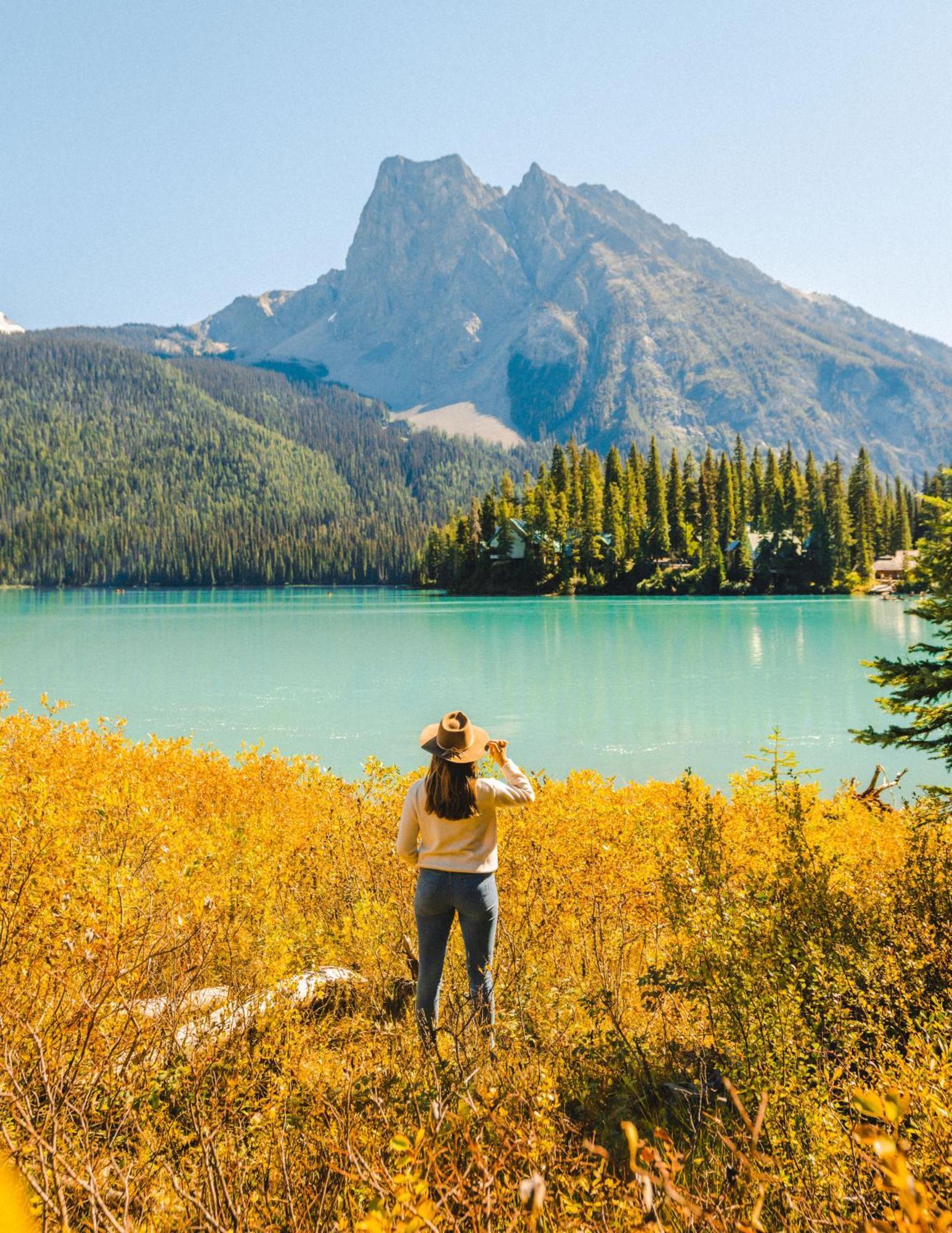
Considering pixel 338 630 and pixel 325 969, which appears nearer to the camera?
pixel 325 969

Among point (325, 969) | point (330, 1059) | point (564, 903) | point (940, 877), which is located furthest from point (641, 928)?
point (330, 1059)

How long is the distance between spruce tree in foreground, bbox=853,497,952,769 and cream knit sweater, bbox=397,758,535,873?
3610 mm

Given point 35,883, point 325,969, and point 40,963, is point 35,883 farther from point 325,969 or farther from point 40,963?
point 325,969

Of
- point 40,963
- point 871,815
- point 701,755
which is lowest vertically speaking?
point 701,755

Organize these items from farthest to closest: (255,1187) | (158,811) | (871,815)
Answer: (871,815) < (158,811) < (255,1187)

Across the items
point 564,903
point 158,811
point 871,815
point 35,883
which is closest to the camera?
point 35,883

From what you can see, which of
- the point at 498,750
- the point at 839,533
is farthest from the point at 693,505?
the point at 498,750

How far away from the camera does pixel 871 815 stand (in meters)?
11.3

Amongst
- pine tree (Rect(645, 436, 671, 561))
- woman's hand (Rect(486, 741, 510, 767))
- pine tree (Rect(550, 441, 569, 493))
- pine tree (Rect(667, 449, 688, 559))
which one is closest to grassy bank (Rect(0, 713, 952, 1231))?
woman's hand (Rect(486, 741, 510, 767))

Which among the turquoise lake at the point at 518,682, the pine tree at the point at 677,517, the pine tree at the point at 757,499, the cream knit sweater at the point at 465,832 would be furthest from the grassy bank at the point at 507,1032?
the pine tree at the point at 757,499

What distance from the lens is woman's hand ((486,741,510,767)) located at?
5754 millimetres

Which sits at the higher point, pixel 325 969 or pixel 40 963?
pixel 40 963

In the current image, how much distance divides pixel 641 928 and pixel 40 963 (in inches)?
211

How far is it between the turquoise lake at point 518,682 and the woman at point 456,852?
44.3 ft
